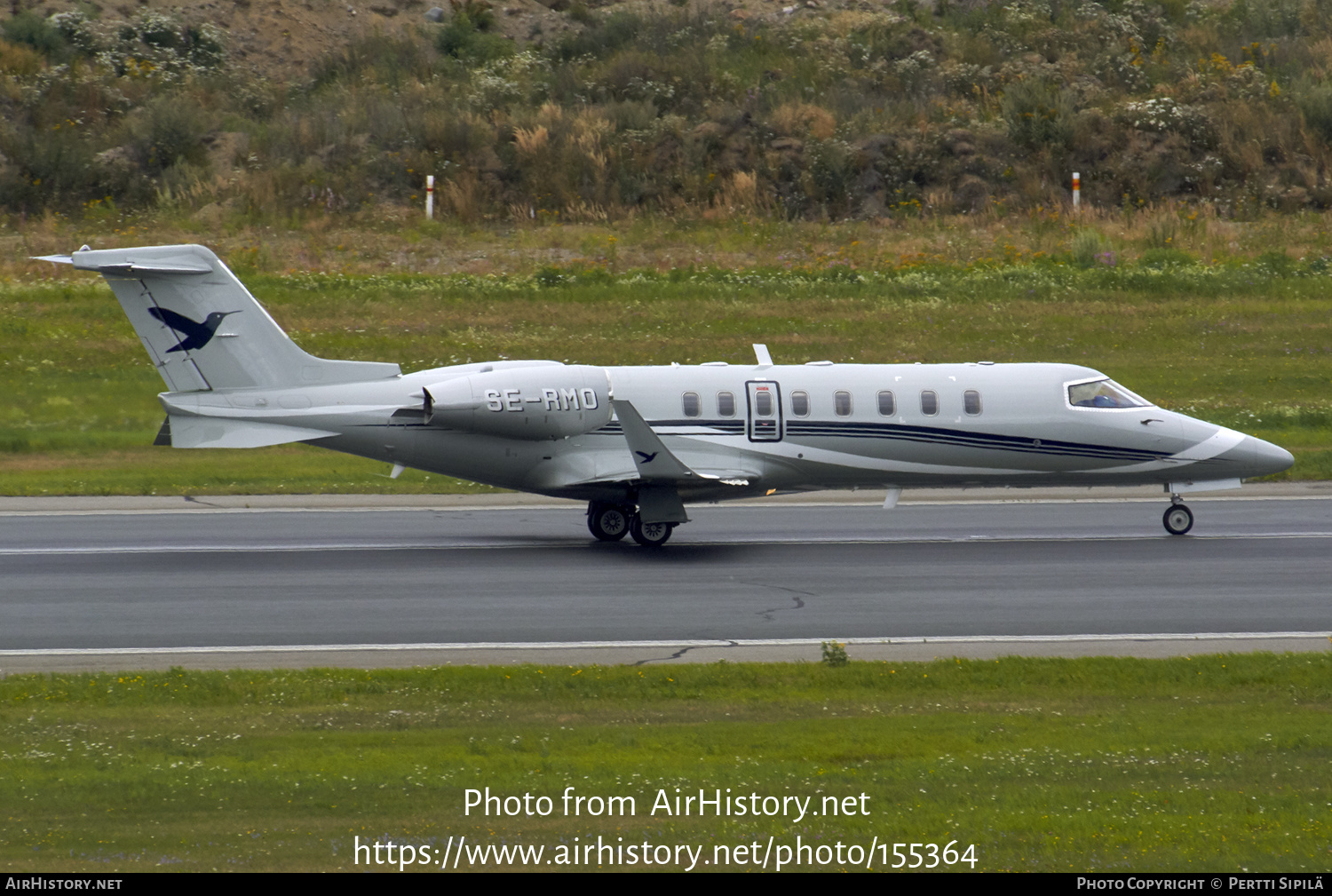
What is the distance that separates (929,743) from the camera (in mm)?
11797

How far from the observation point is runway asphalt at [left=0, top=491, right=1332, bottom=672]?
15953 mm

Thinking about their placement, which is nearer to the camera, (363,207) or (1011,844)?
(1011,844)

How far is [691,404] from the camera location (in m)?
22.0

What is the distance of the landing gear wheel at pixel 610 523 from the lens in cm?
2220

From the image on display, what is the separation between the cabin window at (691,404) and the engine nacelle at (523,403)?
1.14 metres

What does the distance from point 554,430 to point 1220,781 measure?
12.4 metres

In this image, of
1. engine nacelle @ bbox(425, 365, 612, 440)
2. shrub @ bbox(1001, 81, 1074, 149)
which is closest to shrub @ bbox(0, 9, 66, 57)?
shrub @ bbox(1001, 81, 1074, 149)

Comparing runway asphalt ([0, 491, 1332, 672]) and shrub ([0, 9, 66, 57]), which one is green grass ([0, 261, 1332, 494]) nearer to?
runway asphalt ([0, 491, 1332, 672])

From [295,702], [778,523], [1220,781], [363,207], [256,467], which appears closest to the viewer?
[1220,781]

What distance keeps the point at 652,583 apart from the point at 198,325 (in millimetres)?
7439

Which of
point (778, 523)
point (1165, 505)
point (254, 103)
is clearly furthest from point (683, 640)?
point (254, 103)

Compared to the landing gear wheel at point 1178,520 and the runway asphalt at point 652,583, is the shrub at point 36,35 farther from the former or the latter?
the landing gear wheel at point 1178,520

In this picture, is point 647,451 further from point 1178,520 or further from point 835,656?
point 1178,520

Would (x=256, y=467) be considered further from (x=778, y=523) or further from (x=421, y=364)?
(x=778, y=523)
